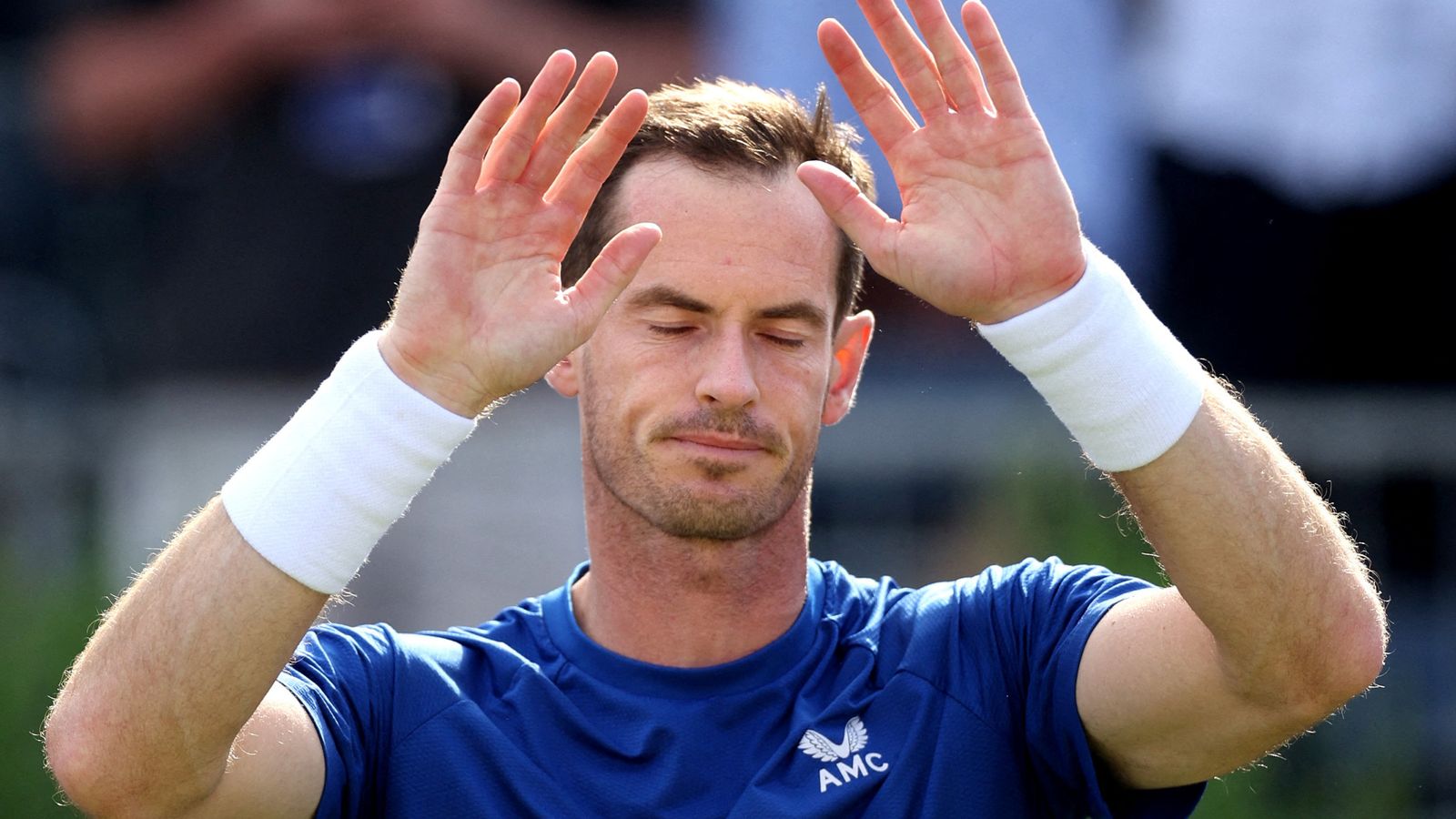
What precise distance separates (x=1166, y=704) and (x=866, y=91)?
3.38 ft

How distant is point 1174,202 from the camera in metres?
6.41

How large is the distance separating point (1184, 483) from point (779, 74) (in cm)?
398

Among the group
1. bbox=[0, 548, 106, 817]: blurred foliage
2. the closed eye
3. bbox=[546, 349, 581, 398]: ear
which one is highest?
the closed eye

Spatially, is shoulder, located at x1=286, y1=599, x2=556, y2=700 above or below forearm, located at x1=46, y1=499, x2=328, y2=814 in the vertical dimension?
below

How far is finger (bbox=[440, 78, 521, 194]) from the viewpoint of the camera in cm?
274

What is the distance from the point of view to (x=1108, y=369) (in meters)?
2.68

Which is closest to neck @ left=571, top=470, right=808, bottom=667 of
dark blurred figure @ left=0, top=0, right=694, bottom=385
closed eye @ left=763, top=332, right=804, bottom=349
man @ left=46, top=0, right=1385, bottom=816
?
man @ left=46, top=0, right=1385, bottom=816

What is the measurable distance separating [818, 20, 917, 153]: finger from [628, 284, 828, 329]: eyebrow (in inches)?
13.8

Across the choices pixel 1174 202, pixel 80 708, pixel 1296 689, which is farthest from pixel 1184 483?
pixel 1174 202

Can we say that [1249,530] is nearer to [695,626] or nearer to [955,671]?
[955,671]

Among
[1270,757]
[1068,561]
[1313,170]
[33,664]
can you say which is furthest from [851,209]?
[1313,170]

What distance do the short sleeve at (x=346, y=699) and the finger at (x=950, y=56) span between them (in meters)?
1.27

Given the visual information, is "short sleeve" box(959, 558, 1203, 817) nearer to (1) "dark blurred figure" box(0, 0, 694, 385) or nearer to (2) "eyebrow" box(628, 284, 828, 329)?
(2) "eyebrow" box(628, 284, 828, 329)

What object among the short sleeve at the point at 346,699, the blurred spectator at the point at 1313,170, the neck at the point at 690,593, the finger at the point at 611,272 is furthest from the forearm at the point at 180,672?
the blurred spectator at the point at 1313,170
